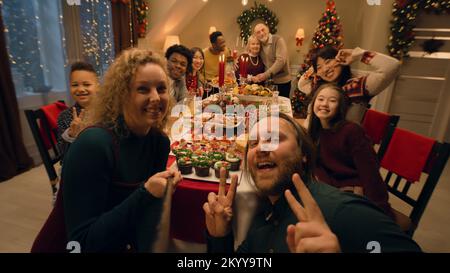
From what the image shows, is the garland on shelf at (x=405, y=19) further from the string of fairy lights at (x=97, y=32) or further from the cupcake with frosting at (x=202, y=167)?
the string of fairy lights at (x=97, y=32)

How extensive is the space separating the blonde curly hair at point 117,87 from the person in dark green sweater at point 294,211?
0.45 meters

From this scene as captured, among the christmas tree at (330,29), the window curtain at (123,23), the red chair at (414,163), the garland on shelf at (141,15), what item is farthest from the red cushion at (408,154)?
the garland on shelf at (141,15)

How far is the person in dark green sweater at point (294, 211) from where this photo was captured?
2.02 ft

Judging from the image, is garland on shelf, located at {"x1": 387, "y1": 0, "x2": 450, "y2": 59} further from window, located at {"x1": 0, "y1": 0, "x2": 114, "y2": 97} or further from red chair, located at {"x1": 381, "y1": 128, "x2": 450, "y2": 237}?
window, located at {"x1": 0, "y1": 0, "x2": 114, "y2": 97}

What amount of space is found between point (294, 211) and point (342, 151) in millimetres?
906

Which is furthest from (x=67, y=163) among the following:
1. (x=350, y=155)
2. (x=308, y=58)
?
(x=308, y=58)

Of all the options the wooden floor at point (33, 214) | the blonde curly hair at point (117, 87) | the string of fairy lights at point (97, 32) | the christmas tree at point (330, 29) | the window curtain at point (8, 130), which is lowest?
the wooden floor at point (33, 214)

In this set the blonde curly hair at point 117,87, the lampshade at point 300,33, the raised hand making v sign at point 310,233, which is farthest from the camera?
the lampshade at point 300,33

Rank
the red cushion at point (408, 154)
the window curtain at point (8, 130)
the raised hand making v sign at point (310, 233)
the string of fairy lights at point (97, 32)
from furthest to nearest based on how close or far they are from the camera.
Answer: the string of fairy lights at point (97, 32) < the window curtain at point (8, 130) < the red cushion at point (408, 154) < the raised hand making v sign at point (310, 233)

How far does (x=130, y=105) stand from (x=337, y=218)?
30.1 inches

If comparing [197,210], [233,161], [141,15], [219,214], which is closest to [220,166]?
[233,161]

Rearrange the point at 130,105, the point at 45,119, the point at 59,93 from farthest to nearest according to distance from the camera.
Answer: the point at 59,93 < the point at 45,119 < the point at 130,105
